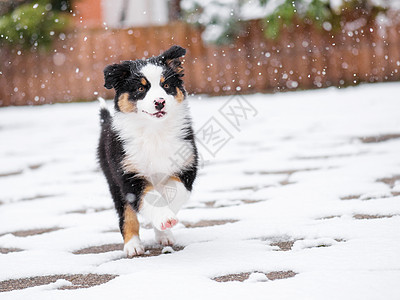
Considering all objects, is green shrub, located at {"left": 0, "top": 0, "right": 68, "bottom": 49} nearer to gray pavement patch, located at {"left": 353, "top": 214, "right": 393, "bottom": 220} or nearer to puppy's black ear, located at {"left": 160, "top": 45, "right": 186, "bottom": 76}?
puppy's black ear, located at {"left": 160, "top": 45, "right": 186, "bottom": 76}

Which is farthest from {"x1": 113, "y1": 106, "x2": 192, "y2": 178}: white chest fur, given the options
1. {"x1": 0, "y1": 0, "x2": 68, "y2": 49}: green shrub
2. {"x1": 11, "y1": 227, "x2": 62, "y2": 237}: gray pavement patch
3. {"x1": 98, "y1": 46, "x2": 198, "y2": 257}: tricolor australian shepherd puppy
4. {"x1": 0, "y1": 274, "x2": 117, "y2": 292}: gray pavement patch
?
{"x1": 0, "y1": 0, "x2": 68, "y2": 49}: green shrub

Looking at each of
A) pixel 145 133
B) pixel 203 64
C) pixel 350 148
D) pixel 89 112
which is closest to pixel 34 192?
pixel 145 133

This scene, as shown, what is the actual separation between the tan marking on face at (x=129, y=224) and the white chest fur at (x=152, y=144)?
276 mm

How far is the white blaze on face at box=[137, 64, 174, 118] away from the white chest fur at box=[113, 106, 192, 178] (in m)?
0.13

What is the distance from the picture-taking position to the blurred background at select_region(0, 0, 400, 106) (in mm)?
13531

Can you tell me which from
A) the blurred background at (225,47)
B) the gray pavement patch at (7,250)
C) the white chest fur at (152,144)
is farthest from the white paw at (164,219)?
the blurred background at (225,47)

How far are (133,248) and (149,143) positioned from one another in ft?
1.93

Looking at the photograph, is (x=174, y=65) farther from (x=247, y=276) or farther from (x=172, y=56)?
(x=247, y=276)

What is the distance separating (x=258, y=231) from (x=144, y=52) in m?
11.8

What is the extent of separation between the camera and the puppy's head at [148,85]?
3.17m

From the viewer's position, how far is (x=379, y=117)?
8398 millimetres

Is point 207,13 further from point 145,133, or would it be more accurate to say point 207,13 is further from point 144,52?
point 145,133

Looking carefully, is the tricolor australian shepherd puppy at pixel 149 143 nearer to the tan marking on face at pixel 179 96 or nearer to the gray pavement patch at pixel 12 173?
the tan marking on face at pixel 179 96

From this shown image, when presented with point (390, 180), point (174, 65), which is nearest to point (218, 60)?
point (390, 180)
